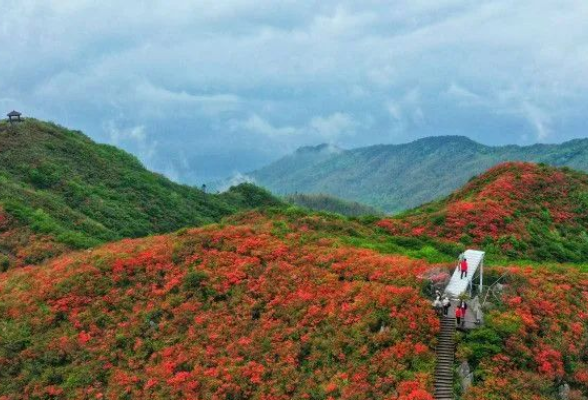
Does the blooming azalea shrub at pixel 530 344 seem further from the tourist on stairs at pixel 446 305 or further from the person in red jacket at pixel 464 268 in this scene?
the person in red jacket at pixel 464 268

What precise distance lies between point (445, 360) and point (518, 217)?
100ft

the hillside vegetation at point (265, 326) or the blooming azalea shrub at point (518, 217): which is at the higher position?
the blooming azalea shrub at point (518, 217)

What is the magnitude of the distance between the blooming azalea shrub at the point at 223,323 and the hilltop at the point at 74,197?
20785 millimetres

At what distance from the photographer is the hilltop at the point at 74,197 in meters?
→ 68.1

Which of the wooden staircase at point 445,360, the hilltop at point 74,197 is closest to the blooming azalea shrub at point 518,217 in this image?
the wooden staircase at point 445,360

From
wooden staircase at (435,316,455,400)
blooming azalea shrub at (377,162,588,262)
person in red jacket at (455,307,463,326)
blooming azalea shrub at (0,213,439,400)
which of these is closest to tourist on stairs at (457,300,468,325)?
person in red jacket at (455,307,463,326)

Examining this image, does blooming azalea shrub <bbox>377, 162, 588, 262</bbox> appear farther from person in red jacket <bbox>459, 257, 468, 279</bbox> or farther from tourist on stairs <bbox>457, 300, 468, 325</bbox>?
tourist on stairs <bbox>457, 300, 468, 325</bbox>

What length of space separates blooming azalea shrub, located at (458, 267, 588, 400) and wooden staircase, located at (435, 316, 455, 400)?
25.5 inches

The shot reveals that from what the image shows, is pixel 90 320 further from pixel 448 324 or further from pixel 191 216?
pixel 191 216

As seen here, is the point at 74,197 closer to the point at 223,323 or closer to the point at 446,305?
the point at 223,323

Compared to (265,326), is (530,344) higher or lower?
lower

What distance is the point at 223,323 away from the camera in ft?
120

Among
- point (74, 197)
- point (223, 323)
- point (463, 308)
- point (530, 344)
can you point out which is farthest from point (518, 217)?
point (74, 197)

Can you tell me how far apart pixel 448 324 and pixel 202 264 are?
62.5 feet
